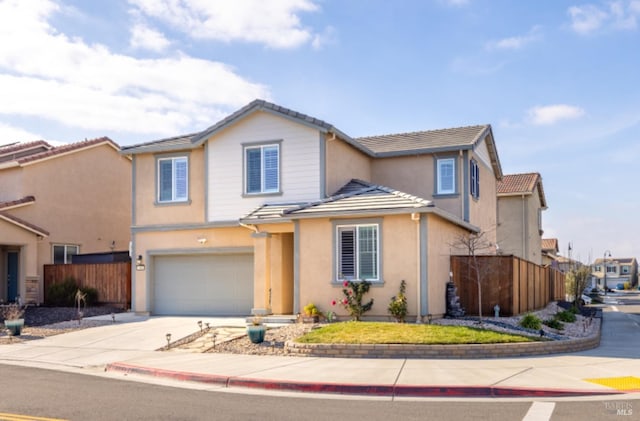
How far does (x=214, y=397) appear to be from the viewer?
35.8ft

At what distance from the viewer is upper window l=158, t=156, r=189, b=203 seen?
24062 mm

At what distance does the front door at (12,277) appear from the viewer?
2830cm

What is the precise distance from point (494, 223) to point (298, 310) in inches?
568

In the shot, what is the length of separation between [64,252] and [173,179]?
29.3 feet

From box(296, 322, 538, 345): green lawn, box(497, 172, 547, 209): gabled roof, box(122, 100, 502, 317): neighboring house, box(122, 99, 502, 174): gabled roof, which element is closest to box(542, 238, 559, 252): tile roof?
box(497, 172, 547, 209): gabled roof

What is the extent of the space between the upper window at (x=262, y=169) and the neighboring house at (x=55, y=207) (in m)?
10.7

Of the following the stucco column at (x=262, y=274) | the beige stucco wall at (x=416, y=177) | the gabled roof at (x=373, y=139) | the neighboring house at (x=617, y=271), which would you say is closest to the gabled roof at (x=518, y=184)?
the gabled roof at (x=373, y=139)

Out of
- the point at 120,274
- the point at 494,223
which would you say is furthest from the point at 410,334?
the point at 494,223

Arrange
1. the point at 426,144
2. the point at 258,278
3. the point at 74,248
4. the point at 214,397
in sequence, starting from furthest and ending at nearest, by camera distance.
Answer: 1. the point at 74,248
2. the point at 426,144
3. the point at 258,278
4. the point at 214,397

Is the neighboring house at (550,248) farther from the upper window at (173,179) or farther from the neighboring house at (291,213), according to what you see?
the upper window at (173,179)

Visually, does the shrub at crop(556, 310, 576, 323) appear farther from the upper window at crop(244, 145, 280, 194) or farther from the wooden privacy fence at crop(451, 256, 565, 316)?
the upper window at crop(244, 145, 280, 194)

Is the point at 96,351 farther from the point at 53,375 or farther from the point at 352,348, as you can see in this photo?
the point at 352,348

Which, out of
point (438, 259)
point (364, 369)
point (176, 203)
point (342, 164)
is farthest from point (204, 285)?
point (364, 369)

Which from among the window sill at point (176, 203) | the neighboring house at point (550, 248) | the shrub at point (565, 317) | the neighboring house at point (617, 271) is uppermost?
the window sill at point (176, 203)
